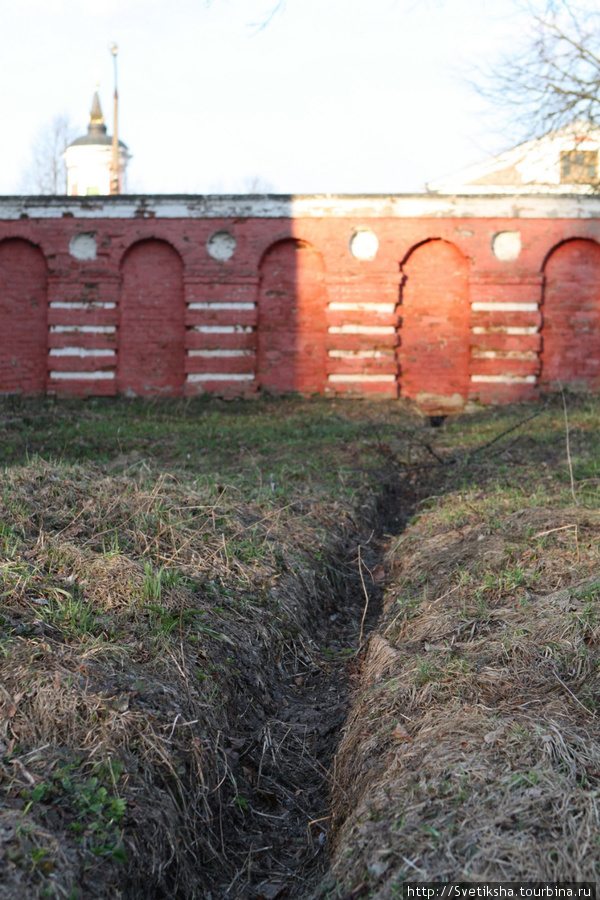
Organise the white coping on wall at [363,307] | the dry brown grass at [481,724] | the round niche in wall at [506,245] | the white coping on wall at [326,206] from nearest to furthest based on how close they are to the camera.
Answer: the dry brown grass at [481,724] → the white coping on wall at [326,206] → the round niche in wall at [506,245] → the white coping on wall at [363,307]

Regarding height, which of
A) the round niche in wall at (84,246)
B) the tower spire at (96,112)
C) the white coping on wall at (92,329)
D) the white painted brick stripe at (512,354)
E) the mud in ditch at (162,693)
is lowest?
the mud in ditch at (162,693)

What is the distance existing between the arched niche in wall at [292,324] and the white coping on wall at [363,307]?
305 mm

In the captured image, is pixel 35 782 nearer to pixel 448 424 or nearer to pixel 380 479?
pixel 380 479

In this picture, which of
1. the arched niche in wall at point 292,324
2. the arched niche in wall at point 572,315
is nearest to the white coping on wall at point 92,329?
the arched niche in wall at point 292,324

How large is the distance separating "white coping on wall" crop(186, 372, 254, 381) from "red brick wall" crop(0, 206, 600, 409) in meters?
0.04

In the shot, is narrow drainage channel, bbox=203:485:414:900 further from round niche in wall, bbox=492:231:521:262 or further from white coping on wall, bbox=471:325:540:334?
round niche in wall, bbox=492:231:521:262

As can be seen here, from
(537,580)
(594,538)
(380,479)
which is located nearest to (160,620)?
(537,580)

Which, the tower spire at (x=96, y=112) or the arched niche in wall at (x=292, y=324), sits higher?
the tower spire at (x=96, y=112)

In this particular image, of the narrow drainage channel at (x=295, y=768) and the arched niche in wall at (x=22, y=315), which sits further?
the arched niche in wall at (x=22, y=315)

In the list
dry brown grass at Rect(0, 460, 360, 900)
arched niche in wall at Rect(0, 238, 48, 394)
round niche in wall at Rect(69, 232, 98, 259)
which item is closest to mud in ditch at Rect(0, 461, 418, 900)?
dry brown grass at Rect(0, 460, 360, 900)

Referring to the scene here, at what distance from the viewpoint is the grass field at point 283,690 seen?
2.67 metres

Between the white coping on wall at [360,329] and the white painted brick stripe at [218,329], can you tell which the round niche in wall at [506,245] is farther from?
the white painted brick stripe at [218,329]

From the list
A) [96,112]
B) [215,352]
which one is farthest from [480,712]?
[96,112]

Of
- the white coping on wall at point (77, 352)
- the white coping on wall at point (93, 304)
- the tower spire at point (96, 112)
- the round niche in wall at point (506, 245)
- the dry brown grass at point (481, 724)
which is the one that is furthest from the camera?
the tower spire at point (96, 112)
